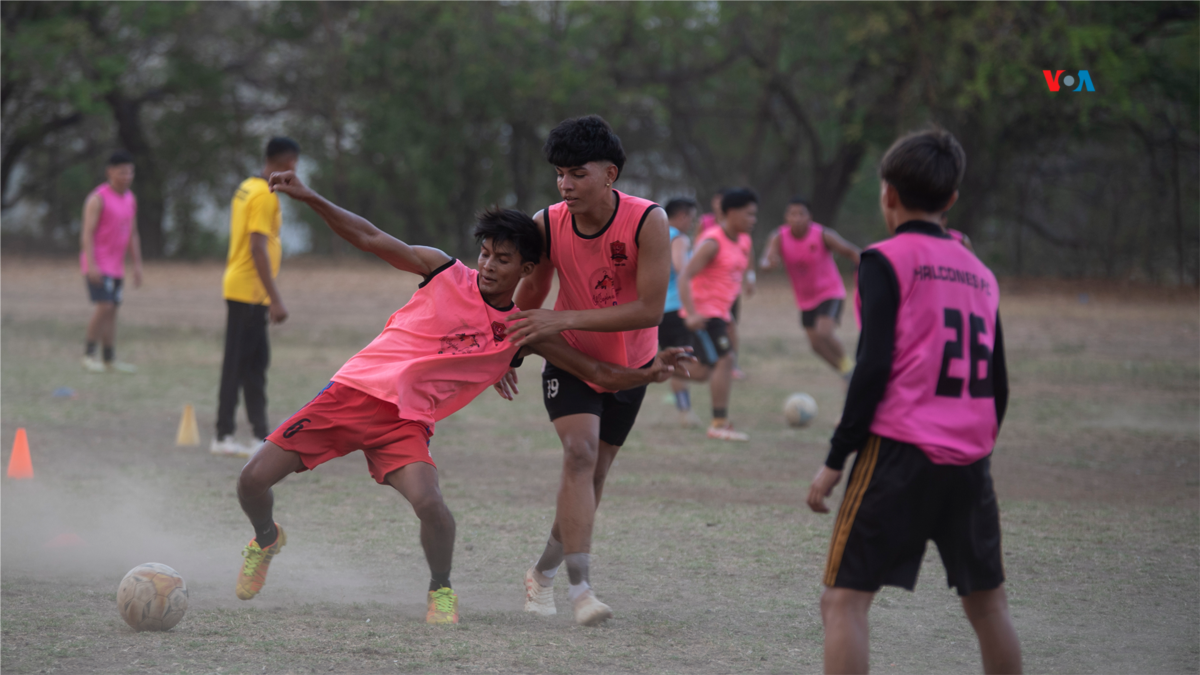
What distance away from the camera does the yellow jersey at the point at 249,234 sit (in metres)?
7.55

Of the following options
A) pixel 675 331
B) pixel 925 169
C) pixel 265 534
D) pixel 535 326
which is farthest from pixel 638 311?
pixel 675 331

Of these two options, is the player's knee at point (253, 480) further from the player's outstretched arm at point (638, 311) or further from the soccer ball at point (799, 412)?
the soccer ball at point (799, 412)

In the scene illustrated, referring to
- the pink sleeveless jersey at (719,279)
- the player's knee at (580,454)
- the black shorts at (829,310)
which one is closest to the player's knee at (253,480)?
the player's knee at (580,454)

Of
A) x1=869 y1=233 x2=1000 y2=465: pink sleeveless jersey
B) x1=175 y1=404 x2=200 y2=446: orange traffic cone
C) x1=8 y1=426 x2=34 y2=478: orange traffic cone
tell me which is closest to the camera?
x1=869 y1=233 x2=1000 y2=465: pink sleeveless jersey

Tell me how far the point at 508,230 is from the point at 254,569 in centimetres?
183

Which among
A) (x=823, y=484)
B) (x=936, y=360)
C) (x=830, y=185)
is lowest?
(x=823, y=484)

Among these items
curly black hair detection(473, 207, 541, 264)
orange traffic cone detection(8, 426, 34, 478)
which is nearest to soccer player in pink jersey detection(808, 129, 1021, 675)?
curly black hair detection(473, 207, 541, 264)

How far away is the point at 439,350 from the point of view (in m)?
4.34

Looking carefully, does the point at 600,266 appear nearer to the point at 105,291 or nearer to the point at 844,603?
the point at 844,603

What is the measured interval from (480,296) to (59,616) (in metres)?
2.09

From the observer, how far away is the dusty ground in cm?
396

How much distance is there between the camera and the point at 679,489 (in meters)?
7.16

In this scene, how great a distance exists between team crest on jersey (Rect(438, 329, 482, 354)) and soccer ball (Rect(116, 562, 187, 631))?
139 cm

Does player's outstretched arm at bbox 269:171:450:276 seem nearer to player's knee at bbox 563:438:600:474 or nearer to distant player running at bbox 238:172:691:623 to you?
distant player running at bbox 238:172:691:623
